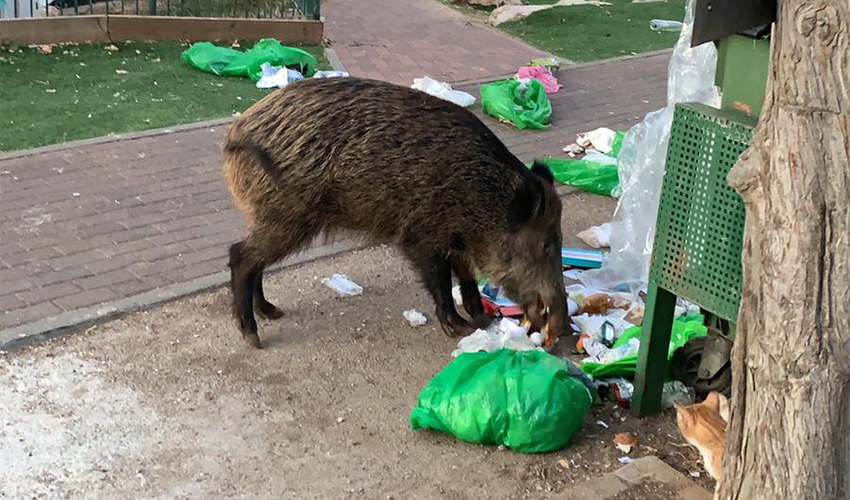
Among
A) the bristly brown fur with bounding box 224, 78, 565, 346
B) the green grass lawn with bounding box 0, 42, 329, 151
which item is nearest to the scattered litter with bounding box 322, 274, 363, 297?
the bristly brown fur with bounding box 224, 78, 565, 346

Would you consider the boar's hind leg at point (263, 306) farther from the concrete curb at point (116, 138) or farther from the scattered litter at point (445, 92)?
the scattered litter at point (445, 92)

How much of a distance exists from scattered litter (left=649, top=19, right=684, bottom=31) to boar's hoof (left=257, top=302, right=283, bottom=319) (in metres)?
9.30

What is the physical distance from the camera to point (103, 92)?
29.9 feet

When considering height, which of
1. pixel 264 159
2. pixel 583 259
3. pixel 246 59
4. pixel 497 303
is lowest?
pixel 497 303

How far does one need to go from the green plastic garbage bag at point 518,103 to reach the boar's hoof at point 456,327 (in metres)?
3.66

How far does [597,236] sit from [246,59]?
478 centimetres

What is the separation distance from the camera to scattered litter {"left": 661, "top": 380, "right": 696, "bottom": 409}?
4.66 meters

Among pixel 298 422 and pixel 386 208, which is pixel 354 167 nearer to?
pixel 386 208

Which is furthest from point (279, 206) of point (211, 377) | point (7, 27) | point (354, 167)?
point (7, 27)

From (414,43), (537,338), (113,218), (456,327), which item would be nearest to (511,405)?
(537,338)

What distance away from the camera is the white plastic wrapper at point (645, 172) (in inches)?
234

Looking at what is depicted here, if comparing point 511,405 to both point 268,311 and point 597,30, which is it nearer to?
point 268,311

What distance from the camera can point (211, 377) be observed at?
4.84 m

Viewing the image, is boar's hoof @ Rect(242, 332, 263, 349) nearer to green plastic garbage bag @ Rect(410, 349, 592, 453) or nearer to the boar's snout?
green plastic garbage bag @ Rect(410, 349, 592, 453)
